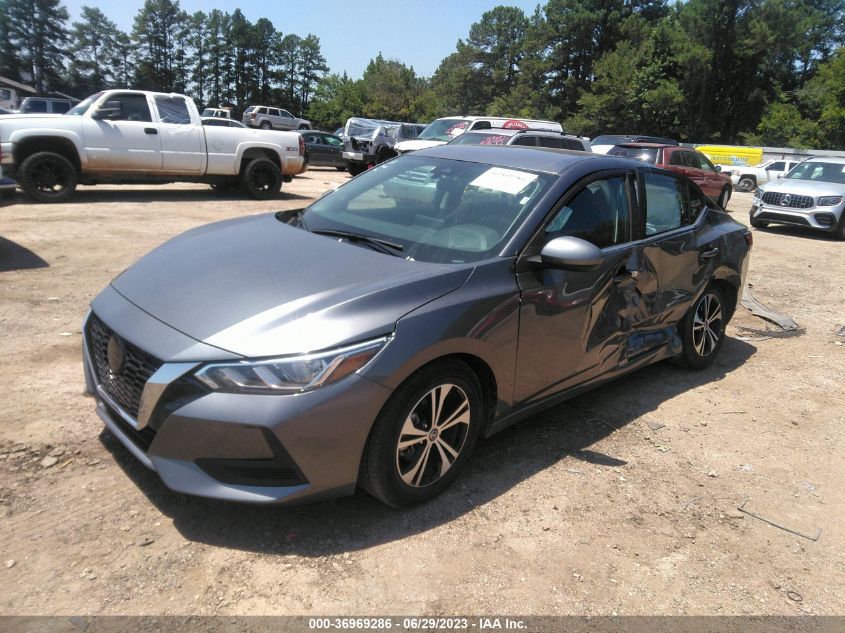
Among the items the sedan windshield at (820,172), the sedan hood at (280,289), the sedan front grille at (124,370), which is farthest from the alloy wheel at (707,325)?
the sedan windshield at (820,172)

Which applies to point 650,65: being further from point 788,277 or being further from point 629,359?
point 629,359

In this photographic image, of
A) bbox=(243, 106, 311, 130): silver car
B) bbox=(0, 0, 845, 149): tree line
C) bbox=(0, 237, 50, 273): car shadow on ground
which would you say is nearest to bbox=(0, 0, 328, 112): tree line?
bbox=(0, 0, 845, 149): tree line

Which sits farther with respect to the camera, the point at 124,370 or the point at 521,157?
the point at 521,157

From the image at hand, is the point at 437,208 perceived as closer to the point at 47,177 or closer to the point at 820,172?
the point at 47,177

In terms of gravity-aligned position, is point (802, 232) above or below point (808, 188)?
below

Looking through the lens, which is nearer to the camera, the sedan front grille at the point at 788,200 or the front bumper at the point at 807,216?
the front bumper at the point at 807,216

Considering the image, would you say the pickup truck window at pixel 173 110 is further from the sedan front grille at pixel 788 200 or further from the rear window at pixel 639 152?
the sedan front grille at pixel 788 200

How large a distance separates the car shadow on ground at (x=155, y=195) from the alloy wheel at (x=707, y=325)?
394 inches

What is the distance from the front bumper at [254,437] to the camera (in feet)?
7.89

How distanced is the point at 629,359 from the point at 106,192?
11658mm

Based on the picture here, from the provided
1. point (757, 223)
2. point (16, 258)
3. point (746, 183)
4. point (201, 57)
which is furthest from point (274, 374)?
point (201, 57)

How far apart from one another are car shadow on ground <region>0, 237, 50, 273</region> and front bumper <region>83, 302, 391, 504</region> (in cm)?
499

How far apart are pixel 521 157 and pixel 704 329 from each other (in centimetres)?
225

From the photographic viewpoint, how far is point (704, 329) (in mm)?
5023
